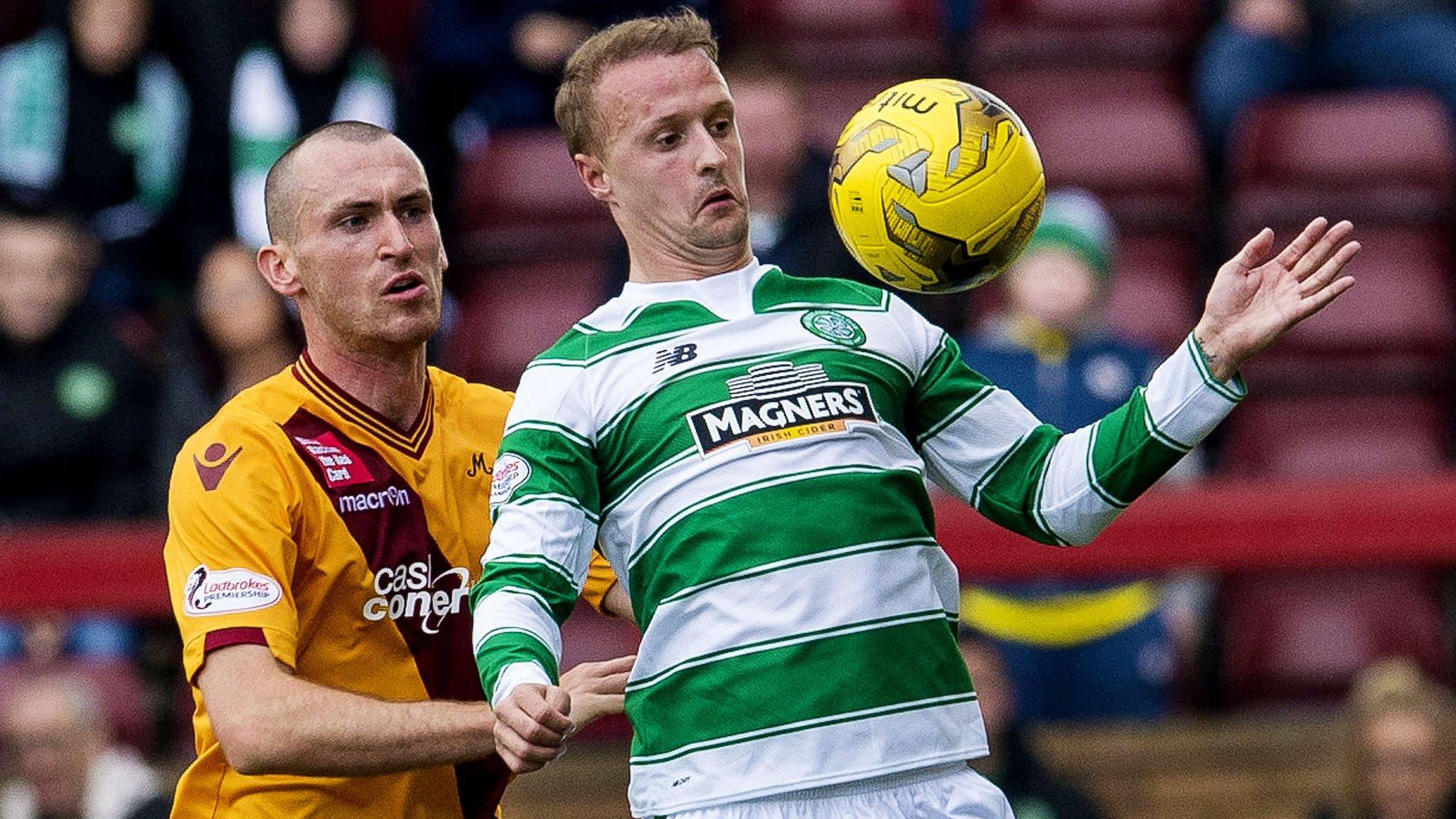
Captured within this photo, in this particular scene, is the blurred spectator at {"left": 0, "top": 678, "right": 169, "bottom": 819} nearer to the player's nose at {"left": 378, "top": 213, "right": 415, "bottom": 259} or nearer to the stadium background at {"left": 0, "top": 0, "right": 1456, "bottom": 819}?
the stadium background at {"left": 0, "top": 0, "right": 1456, "bottom": 819}

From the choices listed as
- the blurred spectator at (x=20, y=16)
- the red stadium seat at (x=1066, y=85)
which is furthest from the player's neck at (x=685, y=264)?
the blurred spectator at (x=20, y=16)

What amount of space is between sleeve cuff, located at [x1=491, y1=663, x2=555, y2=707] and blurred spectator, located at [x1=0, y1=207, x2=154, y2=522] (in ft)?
14.5

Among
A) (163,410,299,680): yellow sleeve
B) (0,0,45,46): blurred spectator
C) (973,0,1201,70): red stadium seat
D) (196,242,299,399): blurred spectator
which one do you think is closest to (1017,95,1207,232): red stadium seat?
(973,0,1201,70): red stadium seat

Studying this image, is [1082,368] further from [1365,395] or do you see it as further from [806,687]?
[806,687]

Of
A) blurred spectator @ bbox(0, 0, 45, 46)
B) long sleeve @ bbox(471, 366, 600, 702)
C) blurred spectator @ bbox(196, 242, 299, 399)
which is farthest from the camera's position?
blurred spectator @ bbox(0, 0, 45, 46)

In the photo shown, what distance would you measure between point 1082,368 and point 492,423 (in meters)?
3.03

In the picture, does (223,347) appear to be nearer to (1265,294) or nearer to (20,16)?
Result: (20,16)

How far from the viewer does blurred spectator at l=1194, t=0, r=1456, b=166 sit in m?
8.77

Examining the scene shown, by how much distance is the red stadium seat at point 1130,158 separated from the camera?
8602 mm

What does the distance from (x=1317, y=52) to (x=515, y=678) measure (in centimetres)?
→ 681

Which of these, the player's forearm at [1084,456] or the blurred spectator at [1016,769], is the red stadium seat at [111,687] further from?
the player's forearm at [1084,456]

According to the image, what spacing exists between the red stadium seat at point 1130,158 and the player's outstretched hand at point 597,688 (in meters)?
5.11

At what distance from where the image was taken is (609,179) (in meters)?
3.89

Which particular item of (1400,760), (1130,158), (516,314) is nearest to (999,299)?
(1130,158)
